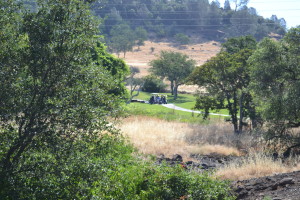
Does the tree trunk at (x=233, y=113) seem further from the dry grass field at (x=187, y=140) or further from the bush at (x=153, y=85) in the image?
the bush at (x=153, y=85)

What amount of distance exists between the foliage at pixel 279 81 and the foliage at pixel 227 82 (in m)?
5.69

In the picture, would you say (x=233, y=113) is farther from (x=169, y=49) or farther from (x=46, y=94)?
(x=169, y=49)

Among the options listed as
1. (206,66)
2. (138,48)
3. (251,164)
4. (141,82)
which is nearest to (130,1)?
(138,48)

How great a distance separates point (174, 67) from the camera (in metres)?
66.2

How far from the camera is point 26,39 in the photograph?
805 centimetres

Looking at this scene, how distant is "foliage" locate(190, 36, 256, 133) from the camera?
25516 mm

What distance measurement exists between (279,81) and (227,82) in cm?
726

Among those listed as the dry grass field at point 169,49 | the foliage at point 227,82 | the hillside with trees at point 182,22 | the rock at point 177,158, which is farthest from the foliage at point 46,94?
the hillside with trees at point 182,22

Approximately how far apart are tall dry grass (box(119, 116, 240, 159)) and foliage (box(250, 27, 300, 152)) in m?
2.97

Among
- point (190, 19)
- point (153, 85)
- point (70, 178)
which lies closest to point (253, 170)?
point (70, 178)

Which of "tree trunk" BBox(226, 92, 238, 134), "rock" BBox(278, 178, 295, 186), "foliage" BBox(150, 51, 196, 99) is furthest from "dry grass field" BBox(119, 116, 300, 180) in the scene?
"foliage" BBox(150, 51, 196, 99)

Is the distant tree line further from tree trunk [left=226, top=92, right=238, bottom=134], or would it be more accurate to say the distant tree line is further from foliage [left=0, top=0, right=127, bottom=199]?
foliage [left=0, top=0, right=127, bottom=199]

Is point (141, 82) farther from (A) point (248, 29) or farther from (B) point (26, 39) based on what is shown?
(A) point (248, 29)

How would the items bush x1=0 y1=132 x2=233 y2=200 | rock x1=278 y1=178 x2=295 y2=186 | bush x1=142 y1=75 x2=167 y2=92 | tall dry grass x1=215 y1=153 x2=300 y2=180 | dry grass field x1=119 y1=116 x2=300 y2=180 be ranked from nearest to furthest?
bush x1=0 y1=132 x2=233 y2=200 < rock x1=278 y1=178 x2=295 y2=186 < tall dry grass x1=215 y1=153 x2=300 y2=180 < dry grass field x1=119 y1=116 x2=300 y2=180 < bush x1=142 y1=75 x2=167 y2=92
